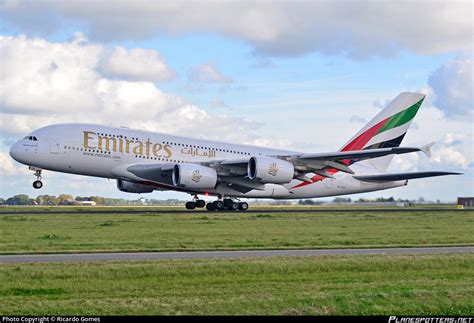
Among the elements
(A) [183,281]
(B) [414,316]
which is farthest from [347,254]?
(B) [414,316]

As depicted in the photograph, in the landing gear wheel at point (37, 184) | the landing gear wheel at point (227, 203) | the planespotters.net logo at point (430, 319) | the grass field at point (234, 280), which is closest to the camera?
the planespotters.net logo at point (430, 319)

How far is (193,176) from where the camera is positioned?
157 feet

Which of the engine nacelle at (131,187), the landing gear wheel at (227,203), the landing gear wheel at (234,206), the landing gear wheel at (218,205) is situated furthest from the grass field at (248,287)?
the engine nacelle at (131,187)

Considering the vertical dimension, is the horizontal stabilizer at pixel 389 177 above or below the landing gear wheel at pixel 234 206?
above

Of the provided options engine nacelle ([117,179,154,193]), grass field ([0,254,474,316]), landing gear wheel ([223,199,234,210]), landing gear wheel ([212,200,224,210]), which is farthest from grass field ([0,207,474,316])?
engine nacelle ([117,179,154,193])

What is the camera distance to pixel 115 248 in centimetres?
2473

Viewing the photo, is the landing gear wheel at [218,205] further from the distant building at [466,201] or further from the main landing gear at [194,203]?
the distant building at [466,201]

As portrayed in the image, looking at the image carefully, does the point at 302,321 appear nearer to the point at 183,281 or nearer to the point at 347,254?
the point at 183,281

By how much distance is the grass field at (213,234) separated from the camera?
1016 inches

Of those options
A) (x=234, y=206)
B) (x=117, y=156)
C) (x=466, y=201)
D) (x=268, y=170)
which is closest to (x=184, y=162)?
(x=117, y=156)

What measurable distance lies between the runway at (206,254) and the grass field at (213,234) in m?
1.50

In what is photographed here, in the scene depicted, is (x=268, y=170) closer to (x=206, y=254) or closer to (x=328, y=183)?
(x=328, y=183)

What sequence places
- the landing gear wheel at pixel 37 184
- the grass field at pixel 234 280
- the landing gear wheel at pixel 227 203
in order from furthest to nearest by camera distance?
the landing gear wheel at pixel 227 203, the landing gear wheel at pixel 37 184, the grass field at pixel 234 280

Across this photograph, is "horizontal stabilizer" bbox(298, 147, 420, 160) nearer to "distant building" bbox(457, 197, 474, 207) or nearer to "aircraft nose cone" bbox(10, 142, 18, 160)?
"aircraft nose cone" bbox(10, 142, 18, 160)
